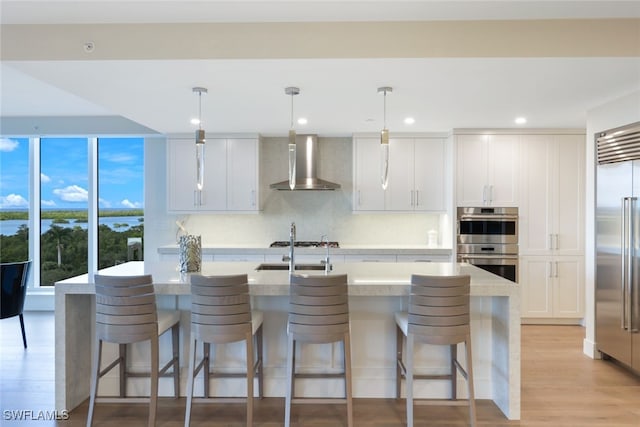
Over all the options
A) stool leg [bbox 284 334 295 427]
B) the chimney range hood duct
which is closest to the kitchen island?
stool leg [bbox 284 334 295 427]

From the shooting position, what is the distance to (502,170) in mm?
4902

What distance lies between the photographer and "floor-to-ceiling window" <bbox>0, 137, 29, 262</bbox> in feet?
18.3

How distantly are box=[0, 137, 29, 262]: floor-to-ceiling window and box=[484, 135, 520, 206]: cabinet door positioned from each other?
618 centimetres

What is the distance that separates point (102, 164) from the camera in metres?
5.68

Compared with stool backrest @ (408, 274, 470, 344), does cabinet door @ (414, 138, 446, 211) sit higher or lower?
higher

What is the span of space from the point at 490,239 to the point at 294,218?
8.33ft

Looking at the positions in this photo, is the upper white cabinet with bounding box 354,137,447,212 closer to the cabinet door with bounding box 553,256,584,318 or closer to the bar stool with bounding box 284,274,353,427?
the cabinet door with bounding box 553,256,584,318

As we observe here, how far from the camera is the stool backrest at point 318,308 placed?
2.46 meters

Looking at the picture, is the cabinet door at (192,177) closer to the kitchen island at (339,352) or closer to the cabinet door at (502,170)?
the kitchen island at (339,352)

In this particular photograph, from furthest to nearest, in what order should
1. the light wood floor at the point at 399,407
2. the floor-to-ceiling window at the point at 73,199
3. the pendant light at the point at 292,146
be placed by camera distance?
the floor-to-ceiling window at the point at 73,199, the pendant light at the point at 292,146, the light wood floor at the point at 399,407

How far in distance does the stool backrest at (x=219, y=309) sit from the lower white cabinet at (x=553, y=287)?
3.75 meters

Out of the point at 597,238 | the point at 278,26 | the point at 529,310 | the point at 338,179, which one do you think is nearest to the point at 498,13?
the point at 278,26

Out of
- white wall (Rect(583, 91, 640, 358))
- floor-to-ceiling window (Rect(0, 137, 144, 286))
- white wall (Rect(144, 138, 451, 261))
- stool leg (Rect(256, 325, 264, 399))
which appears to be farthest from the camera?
floor-to-ceiling window (Rect(0, 137, 144, 286))

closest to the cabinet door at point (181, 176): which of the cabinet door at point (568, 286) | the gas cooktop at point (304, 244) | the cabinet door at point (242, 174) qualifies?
the cabinet door at point (242, 174)
